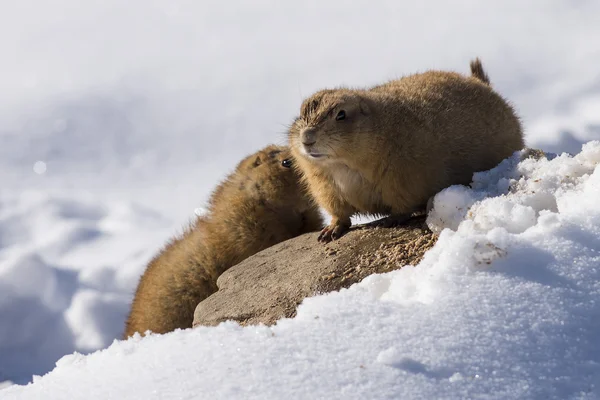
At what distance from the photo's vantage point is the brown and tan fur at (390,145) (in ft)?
20.4

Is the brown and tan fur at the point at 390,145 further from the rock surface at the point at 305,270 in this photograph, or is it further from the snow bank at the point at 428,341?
the snow bank at the point at 428,341

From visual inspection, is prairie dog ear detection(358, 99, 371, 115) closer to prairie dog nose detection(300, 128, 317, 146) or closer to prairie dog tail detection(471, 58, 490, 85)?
prairie dog nose detection(300, 128, 317, 146)

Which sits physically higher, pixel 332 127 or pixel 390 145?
pixel 332 127

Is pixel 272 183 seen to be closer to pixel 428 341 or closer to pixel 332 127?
pixel 332 127

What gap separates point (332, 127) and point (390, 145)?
505 mm

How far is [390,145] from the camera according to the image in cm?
630

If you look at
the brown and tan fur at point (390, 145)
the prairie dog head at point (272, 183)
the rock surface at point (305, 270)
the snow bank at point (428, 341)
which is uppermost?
the prairie dog head at point (272, 183)

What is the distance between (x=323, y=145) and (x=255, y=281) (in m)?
1.30

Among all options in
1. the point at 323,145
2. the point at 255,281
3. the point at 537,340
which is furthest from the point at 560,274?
the point at 255,281

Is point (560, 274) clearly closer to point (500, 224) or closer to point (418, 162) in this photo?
point (500, 224)

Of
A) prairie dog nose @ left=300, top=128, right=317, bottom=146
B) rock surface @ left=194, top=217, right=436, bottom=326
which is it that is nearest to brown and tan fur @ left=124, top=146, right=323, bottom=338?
rock surface @ left=194, top=217, right=436, bottom=326

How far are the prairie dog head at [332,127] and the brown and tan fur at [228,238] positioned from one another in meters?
2.20

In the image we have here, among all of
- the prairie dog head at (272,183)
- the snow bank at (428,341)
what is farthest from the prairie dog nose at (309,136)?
the prairie dog head at (272,183)

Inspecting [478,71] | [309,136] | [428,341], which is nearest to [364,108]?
[309,136]
